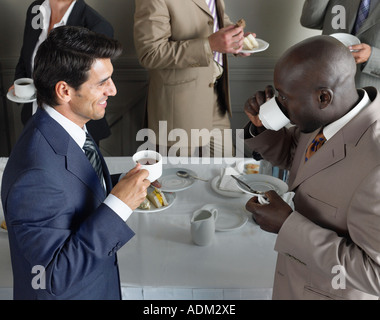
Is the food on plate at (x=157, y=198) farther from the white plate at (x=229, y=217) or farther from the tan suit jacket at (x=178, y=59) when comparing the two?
the tan suit jacket at (x=178, y=59)

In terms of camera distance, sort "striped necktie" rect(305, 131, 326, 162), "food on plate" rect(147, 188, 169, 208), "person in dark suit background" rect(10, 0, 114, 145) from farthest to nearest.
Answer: "person in dark suit background" rect(10, 0, 114, 145) < "food on plate" rect(147, 188, 169, 208) < "striped necktie" rect(305, 131, 326, 162)

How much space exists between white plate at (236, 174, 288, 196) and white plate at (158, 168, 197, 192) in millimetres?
308

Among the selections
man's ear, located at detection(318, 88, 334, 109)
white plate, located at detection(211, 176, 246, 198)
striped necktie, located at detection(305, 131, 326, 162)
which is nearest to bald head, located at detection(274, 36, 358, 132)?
man's ear, located at detection(318, 88, 334, 109)

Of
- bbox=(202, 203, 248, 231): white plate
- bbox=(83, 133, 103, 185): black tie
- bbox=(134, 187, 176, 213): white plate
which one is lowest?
bbox=(202, 203, 248, 231): white plate

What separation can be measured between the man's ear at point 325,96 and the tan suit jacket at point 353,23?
1.61 meters

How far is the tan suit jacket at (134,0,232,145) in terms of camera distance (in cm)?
252

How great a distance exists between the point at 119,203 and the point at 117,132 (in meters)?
2.61

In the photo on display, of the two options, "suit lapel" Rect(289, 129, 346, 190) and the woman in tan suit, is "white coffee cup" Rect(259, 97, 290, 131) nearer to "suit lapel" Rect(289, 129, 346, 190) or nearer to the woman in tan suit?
"suit lapel" Rect(289, 129, 346, 190)

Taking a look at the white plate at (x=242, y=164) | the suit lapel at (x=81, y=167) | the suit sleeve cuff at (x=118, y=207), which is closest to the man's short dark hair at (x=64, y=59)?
the suit lapel at (x=81, y=167)

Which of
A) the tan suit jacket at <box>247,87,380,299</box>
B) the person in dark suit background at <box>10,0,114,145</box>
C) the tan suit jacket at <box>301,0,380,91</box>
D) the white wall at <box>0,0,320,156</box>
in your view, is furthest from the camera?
the white wall at <box>0,0,320,156</box>

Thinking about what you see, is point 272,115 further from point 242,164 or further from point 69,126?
point 242,164

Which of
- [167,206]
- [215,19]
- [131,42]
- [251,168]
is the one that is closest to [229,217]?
[167,206]

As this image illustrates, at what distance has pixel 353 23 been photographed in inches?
109

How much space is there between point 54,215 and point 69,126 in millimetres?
310
